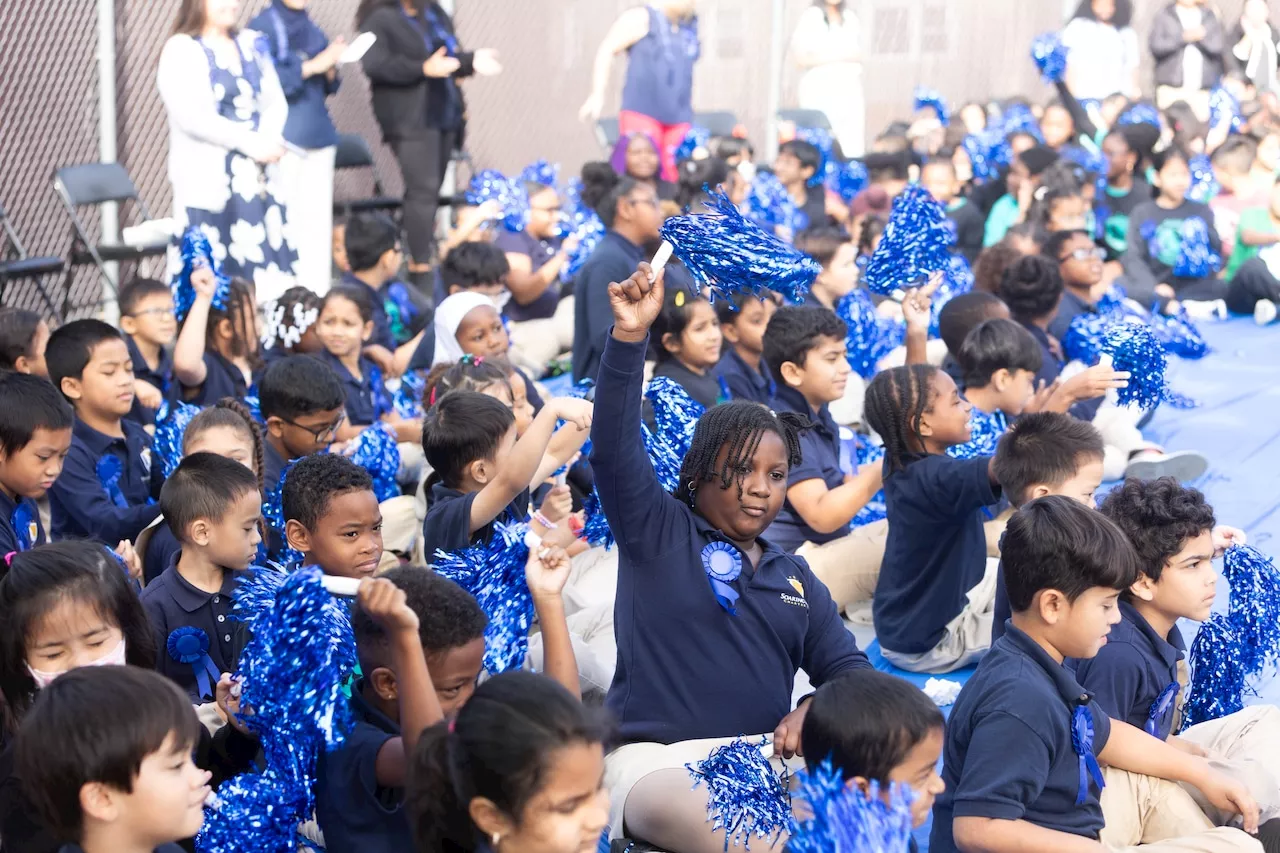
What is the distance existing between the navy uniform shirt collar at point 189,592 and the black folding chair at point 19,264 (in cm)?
381

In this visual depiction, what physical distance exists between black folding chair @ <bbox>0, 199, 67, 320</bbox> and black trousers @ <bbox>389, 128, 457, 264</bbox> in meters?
2.04

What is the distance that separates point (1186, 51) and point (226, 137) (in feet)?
30.6

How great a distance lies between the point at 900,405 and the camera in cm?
416

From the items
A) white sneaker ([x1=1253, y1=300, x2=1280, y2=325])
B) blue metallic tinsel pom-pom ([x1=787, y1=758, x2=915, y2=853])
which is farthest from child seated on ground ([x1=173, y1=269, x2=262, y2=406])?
white sneaker ([x1=1253, y1=300, x2=1280, y2=325])

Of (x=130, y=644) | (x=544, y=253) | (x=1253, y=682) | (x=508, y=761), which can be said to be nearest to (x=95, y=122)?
(x=544, y=253)

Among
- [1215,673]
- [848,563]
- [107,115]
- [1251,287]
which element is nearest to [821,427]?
[848,563]

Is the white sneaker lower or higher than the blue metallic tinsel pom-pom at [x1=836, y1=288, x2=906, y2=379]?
lower

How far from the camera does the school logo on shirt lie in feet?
10.0

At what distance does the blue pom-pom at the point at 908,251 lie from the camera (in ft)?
18.1

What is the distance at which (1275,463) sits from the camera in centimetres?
656

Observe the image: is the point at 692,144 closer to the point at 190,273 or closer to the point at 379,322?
the point at 379,322

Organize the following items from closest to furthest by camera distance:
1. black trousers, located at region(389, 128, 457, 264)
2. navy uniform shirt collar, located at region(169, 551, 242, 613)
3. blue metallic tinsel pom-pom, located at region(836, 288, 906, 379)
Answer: navy uniform shirt collar, located at region(169, 551, 242, 613), blue metallic tinsel pom-pom, located at region(836, 288, 906, 379), black trousers, located at region(389, 128, 457, 264)

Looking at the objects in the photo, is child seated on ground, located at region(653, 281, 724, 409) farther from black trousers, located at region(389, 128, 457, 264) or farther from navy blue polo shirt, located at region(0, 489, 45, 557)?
black trousers, located at region(389, 128, 457, 264)

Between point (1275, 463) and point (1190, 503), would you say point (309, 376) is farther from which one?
point (1275, 463)
